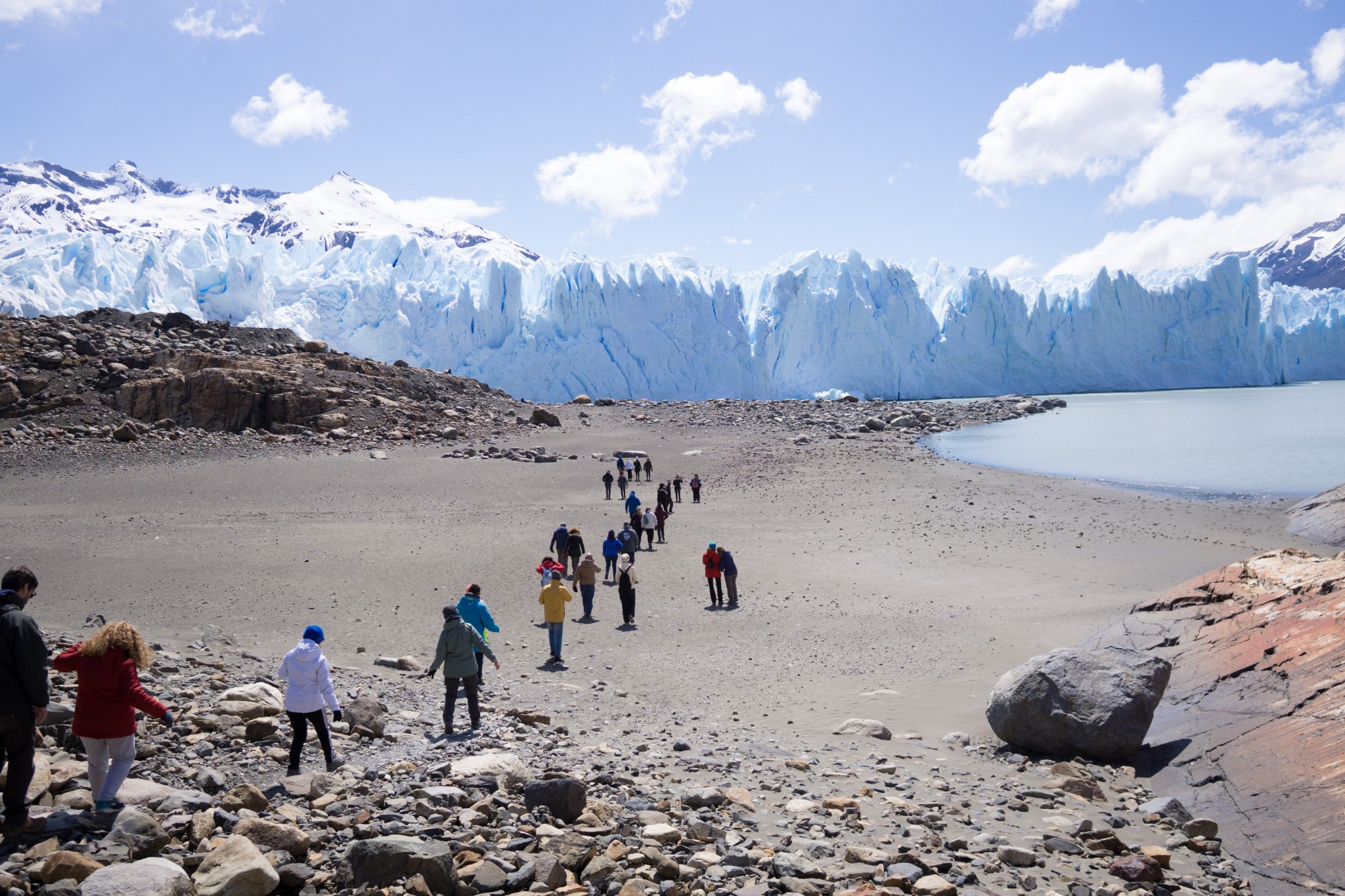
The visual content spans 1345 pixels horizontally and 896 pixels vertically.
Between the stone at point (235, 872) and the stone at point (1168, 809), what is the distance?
466cm

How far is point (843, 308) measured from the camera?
6328 cm

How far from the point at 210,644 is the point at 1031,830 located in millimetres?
7206

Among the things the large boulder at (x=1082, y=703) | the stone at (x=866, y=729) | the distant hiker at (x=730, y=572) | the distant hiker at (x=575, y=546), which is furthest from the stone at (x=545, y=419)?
the large boulder at (x=1082, y=703)

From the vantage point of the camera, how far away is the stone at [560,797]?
4.38 metres

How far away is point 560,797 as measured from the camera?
440 cm

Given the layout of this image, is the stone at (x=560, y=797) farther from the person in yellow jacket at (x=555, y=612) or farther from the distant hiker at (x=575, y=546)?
the distant hiker at (x=575, y=546)

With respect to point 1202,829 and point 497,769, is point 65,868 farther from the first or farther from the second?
point 1202,829

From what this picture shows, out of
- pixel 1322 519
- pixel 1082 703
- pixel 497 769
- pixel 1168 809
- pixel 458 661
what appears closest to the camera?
pixel 497 769

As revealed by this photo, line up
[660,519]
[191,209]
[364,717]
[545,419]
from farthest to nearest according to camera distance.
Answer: [191,209] < [545,419] < [660,519] < [364,717]

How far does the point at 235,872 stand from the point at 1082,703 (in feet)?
17.3

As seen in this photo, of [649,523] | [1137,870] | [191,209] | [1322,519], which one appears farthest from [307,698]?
[191,209]

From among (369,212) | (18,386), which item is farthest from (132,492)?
(369,212)

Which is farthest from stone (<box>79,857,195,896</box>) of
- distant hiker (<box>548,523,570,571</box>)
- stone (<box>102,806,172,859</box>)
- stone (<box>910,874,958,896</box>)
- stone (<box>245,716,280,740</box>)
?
distant hiker (<box>548,523,570,571</box>)

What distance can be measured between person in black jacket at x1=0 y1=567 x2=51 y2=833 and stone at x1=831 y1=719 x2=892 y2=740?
5.05m
